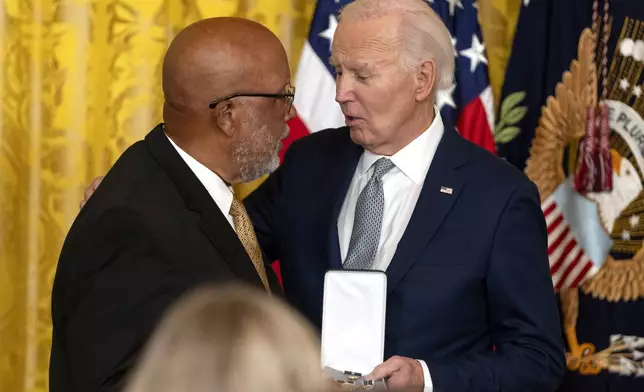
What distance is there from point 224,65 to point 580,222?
1871mm

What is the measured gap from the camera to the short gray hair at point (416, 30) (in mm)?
2674

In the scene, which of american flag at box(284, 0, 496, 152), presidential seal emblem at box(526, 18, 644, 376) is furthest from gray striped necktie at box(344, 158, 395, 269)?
presidential seal emblem at box(526, 18, 644, 376)

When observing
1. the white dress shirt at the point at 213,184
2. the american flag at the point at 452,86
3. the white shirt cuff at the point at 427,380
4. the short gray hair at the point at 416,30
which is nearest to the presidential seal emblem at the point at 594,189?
the american flag at the point at 452,86

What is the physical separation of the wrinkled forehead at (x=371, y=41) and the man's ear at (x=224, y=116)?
0.49 m

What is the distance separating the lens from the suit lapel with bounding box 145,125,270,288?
218 centimetres

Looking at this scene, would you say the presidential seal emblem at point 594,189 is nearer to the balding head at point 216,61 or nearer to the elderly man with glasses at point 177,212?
the elderly man with glasses at point 177,212

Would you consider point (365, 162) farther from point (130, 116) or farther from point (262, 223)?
point (130, 116)

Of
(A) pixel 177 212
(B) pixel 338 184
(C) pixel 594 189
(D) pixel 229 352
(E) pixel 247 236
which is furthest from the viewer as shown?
(C) pixel 594 189

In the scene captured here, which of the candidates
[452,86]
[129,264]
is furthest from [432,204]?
[452,86]

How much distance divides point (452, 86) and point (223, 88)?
1584 mm

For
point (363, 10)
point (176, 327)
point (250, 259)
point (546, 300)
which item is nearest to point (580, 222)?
point (546, 300)

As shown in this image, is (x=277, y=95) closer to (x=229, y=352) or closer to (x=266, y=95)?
(x=266, y=95)

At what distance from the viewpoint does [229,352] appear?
1.09 meters

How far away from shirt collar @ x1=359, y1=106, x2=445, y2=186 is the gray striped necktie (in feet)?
0.08
